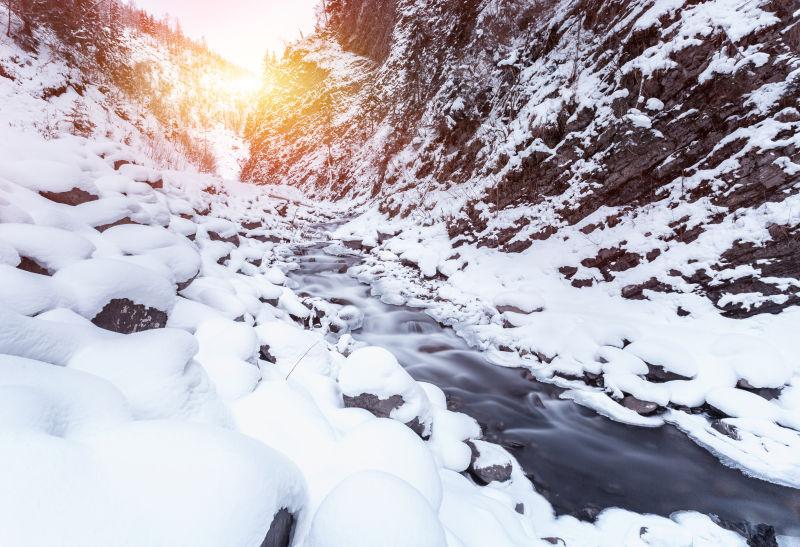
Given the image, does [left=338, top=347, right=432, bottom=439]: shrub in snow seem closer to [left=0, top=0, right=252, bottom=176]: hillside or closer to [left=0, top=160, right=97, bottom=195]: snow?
[left=0, top=160, right=97, bottom=195]: snow

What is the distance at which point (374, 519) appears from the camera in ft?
5.18

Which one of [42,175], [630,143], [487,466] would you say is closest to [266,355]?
[487,466]

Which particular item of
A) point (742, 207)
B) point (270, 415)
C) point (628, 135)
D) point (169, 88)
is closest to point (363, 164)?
point (628, 135)

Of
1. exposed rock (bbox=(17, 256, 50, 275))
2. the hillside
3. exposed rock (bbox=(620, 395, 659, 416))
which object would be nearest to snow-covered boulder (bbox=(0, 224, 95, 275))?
exposed rock (bbox=(17, 256, 50, 275))

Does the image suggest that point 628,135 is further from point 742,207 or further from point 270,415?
point 270,415

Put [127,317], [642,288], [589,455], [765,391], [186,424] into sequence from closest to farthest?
1. [186,424]
2. [127,317]
3. [589,455]
4. [765,391]
5. [642,288]

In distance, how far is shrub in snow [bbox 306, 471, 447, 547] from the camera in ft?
5.05

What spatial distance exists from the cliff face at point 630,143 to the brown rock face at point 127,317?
7.79 metres

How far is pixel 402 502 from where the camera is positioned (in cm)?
166

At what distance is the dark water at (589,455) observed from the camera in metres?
3.64

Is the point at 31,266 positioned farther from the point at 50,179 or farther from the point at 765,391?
the point at 765,391

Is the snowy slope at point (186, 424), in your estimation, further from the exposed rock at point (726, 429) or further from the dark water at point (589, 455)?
the exposed rock at point (726, 429)

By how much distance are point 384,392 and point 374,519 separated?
187 cm

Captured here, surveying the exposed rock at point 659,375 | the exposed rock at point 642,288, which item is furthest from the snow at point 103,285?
the exposed rock at point 642,288
